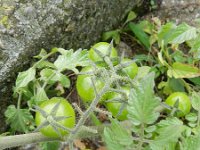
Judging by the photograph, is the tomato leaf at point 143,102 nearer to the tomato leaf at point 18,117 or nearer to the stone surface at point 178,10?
the tomato leaf at point 18,117

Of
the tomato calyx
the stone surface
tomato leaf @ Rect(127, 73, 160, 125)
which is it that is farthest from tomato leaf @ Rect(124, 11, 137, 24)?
tomato leaf @ Rect(127, 73, 160, 125)

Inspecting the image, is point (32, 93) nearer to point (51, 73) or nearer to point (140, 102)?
point (51, 73)

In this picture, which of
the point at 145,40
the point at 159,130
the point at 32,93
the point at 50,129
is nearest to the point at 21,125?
the point at 32,93

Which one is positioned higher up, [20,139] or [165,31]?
[165,31]

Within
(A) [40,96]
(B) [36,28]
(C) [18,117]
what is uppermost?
(B) [36,28]

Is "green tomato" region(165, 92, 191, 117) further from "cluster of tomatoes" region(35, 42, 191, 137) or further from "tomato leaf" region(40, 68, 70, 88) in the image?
"tomato leaf" region(40, 68, 70, 88)

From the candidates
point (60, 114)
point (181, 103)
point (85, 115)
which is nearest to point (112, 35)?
point (181, 103)

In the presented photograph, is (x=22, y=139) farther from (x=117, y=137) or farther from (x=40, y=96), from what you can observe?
(x=117, y=137)
